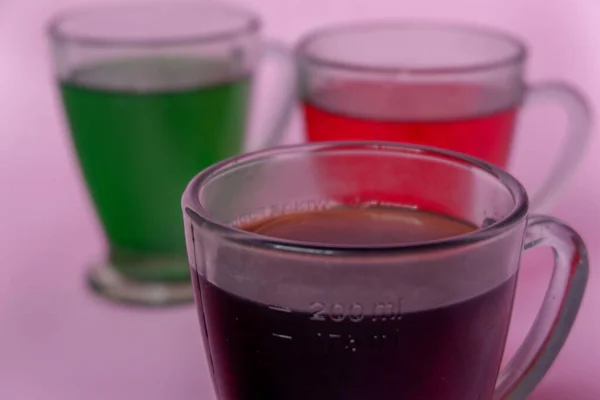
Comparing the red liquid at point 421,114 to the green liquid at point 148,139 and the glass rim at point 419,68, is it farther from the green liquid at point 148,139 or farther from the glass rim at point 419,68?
the green liquid at point 148,139

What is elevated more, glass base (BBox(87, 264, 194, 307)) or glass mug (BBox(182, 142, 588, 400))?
glass mug (BBox(182, 142, 588, 400))

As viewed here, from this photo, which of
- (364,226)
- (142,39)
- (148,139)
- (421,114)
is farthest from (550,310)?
(142,39)

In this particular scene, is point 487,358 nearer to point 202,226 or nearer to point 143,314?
point 202,226

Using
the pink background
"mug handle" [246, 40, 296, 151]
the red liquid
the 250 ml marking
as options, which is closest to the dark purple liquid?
the 250 ml marking

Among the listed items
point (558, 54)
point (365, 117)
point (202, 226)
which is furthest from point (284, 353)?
point (558, 54)

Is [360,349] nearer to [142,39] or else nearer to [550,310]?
[550,310]

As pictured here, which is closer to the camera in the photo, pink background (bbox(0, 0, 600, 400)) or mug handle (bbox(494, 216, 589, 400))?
mug handle (bbox(494, 216, 589, 400))

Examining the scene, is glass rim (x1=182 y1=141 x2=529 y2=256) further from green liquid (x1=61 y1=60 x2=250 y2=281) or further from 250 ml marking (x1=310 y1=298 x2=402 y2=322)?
green liquid (x1=61 y1=60 x2=250 y2=281)
